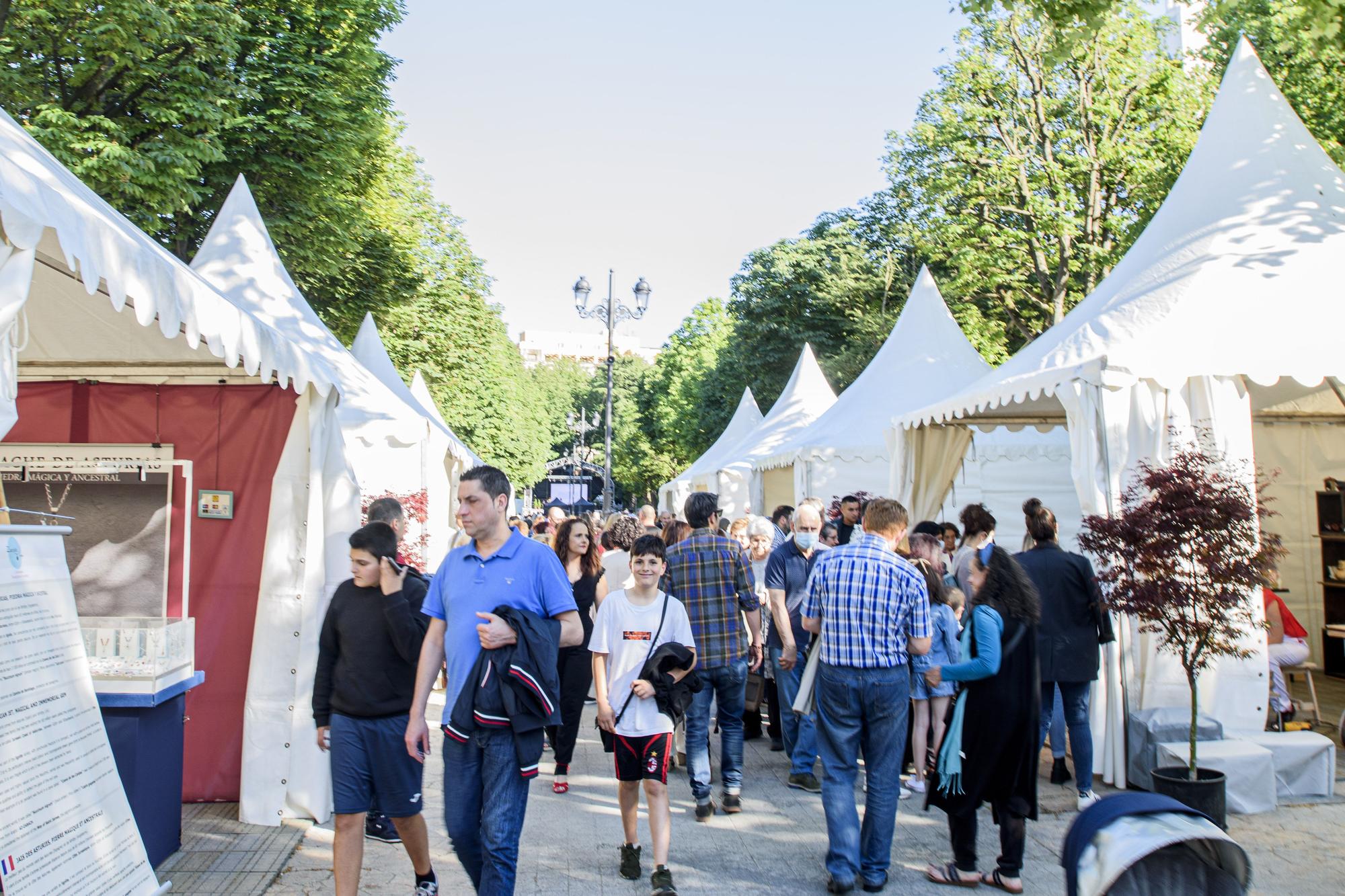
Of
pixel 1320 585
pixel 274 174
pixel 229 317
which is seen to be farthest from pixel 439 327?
pixel 229 317

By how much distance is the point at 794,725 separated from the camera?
25.9 feet

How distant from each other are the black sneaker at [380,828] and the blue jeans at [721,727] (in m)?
1.88

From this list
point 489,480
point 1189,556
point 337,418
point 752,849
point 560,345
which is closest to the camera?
point 489,480

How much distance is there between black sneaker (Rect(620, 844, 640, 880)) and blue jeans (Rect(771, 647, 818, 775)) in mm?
1977

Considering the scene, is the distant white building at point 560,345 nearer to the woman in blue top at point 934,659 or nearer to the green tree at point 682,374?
the green tree at point 682,374

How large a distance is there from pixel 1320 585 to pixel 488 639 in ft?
39.3

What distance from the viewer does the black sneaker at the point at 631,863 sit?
5258mm

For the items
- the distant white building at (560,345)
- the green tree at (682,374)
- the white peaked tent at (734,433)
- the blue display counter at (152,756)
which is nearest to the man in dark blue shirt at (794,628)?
the blue display counter at (152,756)

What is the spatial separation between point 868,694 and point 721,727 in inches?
77.5

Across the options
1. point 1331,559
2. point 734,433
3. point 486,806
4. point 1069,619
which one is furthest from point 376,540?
point 734,433

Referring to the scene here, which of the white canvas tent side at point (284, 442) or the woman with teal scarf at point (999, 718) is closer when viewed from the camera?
the woman with teal scarf at point (999, 718)

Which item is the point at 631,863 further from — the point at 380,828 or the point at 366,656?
the point at 366,656

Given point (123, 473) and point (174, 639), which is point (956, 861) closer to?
point (174, 639)

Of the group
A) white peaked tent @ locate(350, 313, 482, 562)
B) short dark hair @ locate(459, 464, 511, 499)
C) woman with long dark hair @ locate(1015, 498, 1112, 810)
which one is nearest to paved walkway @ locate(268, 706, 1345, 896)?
woman with long dark hair @ locate(1015, 498, 1112, 810)
